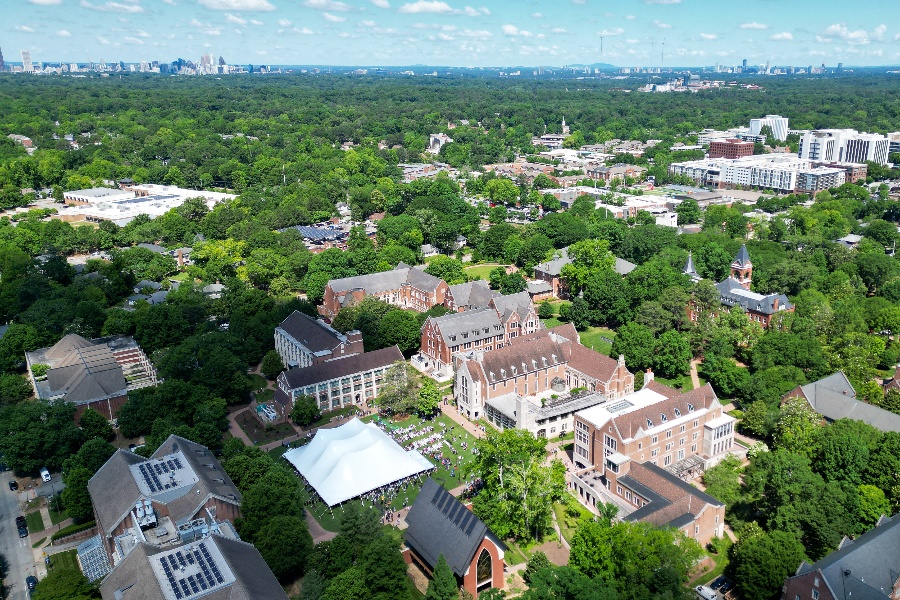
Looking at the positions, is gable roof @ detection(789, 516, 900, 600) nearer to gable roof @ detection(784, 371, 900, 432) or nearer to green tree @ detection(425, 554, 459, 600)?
gable roof @ detection(784, 371, 900, 432)

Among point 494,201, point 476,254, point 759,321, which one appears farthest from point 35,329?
point 494,201

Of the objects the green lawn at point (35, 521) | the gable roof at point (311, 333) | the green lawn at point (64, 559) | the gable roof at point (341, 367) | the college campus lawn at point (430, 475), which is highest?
the gable roof at point (311, 333)

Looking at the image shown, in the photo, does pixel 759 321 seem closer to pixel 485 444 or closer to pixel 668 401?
pixel 668 401

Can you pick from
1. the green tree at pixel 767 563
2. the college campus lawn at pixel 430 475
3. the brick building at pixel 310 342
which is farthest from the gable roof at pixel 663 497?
the brick building at pixel 310 342

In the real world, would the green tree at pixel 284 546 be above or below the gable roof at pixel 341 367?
below

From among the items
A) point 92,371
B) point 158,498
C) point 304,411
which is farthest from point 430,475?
point 92,371

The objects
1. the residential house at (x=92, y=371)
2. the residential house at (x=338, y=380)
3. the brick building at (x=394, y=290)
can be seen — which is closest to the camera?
the residential house at (x=92, y=371)

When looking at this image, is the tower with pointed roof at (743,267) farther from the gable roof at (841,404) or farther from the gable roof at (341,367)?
the gable roof at (341,367)
